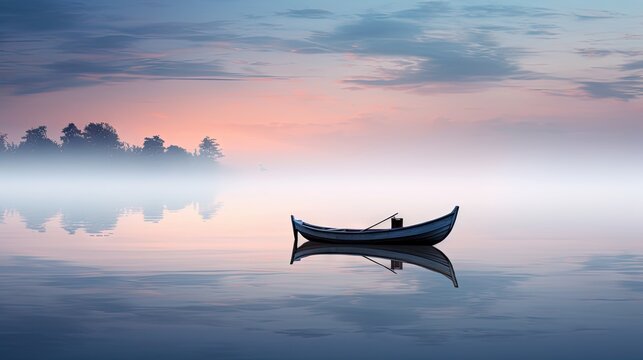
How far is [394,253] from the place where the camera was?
50.0 m

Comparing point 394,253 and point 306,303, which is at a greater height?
point 394,253

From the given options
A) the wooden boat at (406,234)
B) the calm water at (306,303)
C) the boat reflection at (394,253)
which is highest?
the wooden boat at (406,234)

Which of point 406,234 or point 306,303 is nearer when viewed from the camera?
point 306,303

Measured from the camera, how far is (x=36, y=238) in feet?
207

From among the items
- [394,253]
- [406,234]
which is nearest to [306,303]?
[394,253]

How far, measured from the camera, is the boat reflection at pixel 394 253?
43.5 meters

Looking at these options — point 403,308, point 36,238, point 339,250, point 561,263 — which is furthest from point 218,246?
point 403,308

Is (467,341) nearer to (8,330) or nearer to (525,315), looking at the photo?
(525,315)

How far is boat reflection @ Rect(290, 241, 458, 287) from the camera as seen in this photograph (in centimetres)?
4347

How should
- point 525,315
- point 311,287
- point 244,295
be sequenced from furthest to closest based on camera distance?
point 311,287
point 244,295
point 525,315

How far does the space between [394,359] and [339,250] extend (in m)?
30.6

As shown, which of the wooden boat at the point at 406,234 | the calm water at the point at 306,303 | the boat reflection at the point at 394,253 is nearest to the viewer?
the calm water at the point at 306,303

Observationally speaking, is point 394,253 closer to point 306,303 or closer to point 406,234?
point 406,234

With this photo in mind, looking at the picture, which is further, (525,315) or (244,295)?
(244,295)
